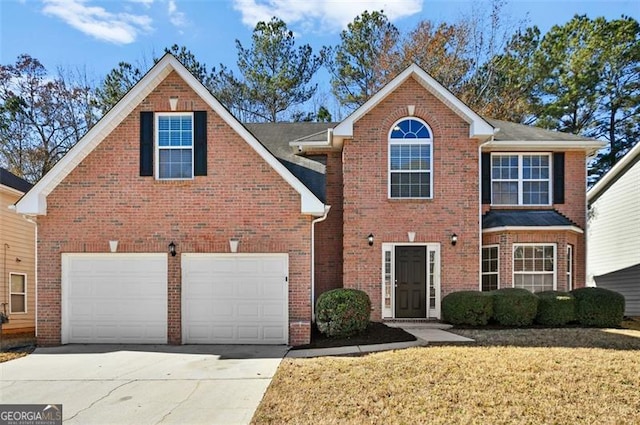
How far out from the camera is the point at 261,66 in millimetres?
28094

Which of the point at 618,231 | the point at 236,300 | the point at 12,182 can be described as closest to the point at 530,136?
the point at 618,231

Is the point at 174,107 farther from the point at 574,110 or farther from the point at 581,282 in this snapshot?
the point at 574,110

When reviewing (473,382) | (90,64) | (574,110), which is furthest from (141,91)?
(574,110)

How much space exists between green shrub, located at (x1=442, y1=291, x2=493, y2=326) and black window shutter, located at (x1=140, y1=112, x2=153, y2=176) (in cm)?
861

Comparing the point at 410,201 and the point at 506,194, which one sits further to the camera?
the point at 506,194

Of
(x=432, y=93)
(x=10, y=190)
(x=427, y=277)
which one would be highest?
(x=432, y=93)

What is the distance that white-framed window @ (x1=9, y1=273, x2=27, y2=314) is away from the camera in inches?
572

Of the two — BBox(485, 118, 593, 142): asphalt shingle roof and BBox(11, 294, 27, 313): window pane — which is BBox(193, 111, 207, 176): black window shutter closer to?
BBox(11, 294, 27, 313): window pane

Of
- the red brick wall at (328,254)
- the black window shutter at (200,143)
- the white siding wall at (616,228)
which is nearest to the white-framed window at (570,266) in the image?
the white siding wall at (616,228)

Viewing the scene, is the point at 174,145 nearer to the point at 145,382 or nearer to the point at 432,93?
the point at 145,382

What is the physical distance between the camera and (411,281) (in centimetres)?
1338

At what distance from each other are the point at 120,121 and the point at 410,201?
807 cm

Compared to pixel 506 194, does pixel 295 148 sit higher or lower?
higher

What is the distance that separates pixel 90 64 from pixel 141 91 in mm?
20569
